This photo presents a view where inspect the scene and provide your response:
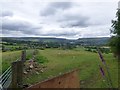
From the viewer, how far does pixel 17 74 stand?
7.24m

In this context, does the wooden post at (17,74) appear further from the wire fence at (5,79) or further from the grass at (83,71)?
the grass at (83,71)

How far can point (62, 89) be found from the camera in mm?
2389

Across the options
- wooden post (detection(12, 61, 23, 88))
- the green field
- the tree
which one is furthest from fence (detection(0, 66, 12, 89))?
the tree

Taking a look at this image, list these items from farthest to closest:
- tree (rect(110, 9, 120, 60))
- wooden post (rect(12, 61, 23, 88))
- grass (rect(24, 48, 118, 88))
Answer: tree (rect(110, 9, 120, 60)), grass (rect(24, 48, 118, 88)), wooden post (rect(12, 61, 23, 88))

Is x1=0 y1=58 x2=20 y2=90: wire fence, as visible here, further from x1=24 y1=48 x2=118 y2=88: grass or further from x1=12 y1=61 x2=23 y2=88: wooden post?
x1=24 y1=48 x2=118 y2=88: grass

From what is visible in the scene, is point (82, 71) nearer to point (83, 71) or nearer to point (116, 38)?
point (83, 71)

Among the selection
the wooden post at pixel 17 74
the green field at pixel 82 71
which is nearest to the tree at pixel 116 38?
the green field at pixel 82 71

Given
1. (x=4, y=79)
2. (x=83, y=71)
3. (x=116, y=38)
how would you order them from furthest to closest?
(x=116, y=38) → (x=83, y=71) → (x=4, y=79)

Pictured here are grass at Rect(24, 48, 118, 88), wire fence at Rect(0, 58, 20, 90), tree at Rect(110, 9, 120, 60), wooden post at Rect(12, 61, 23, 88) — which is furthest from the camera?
tree at Rect(110, 9, 120, 60)

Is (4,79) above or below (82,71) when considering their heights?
above

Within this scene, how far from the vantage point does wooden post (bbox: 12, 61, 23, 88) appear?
685cm

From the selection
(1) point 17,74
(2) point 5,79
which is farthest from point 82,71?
(2) point 5,79

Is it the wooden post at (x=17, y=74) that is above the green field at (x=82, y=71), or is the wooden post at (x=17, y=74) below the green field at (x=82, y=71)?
above

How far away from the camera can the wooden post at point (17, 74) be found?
6.85 metres
